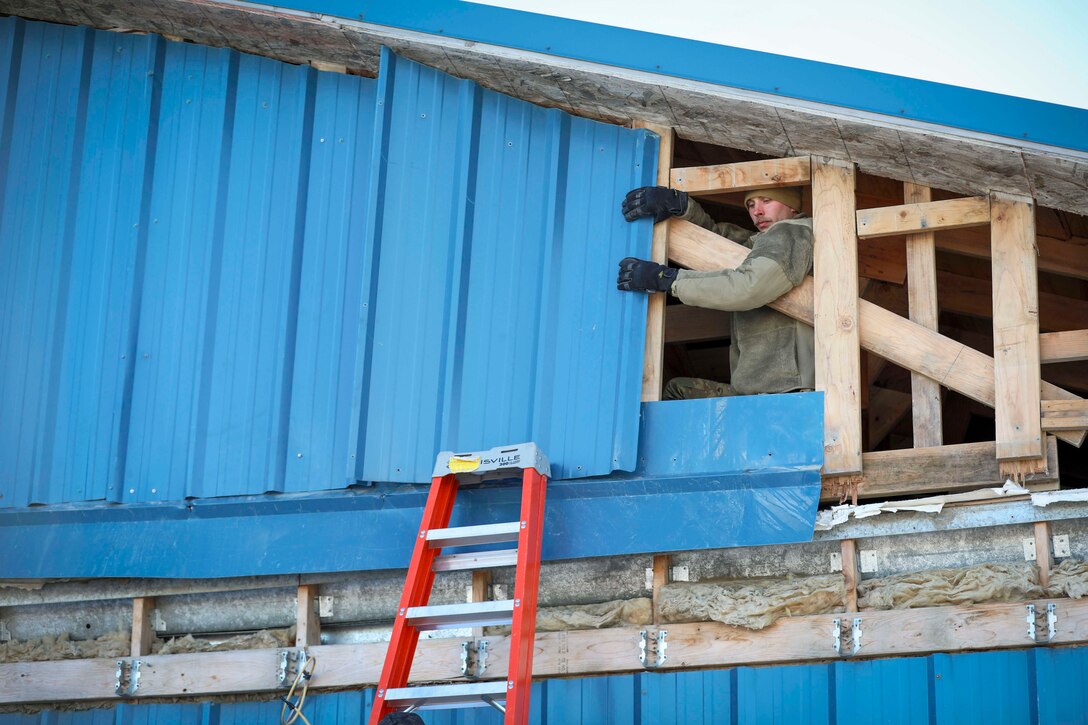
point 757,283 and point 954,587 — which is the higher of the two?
point 757,283

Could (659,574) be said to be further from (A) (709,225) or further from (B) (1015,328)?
(B) (1015,328)

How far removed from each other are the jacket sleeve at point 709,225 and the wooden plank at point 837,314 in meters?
0.62

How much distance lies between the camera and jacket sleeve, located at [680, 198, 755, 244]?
22.8 feet

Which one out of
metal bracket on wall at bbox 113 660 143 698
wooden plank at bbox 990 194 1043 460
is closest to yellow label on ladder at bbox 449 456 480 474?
metal bracket on wall at bbox 113 660 143 698

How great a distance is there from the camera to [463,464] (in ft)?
20.6

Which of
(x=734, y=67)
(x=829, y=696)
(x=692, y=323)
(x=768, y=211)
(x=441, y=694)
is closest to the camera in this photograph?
(x=441, y=694)

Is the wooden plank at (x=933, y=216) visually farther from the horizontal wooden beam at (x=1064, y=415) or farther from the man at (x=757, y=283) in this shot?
the horizontal wooden beam at (x=1064, y=415)

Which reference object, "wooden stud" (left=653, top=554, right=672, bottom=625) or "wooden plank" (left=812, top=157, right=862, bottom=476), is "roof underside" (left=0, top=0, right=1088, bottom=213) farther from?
"wooden stud" (left=653, top=554, right=672, bottom=625)

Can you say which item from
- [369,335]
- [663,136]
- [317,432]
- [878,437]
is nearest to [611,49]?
[663,136]

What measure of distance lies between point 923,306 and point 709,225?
1.23 metres

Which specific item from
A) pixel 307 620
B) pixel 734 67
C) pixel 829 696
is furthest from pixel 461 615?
pixel 734 67

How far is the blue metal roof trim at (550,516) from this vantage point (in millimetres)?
6305

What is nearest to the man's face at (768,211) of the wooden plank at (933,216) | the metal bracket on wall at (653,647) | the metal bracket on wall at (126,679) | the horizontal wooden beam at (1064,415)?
the wooden plank at (933,216)

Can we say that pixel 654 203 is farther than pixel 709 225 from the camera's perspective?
No
